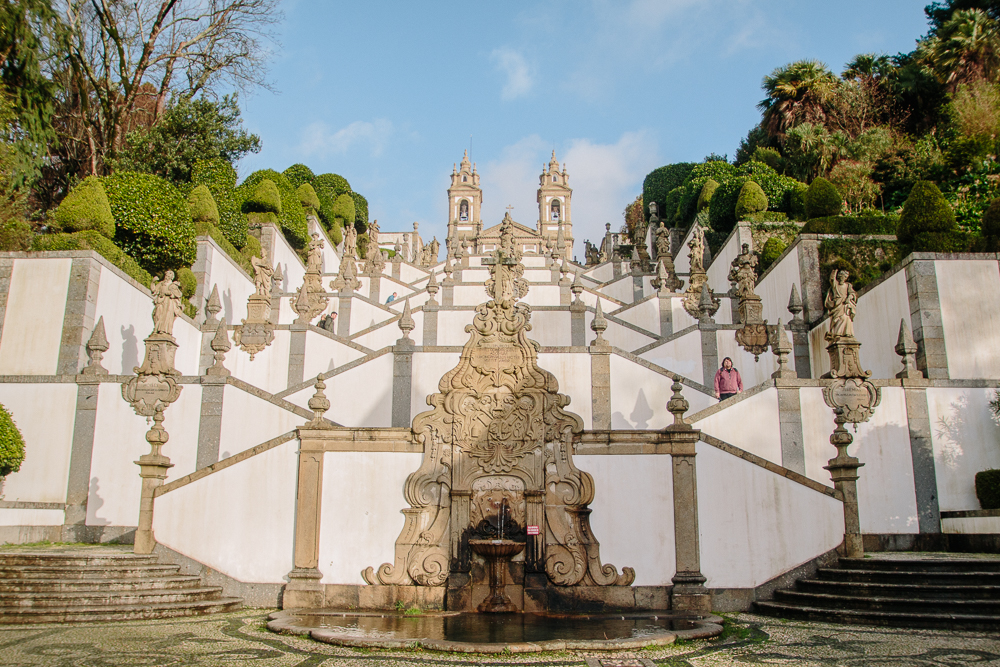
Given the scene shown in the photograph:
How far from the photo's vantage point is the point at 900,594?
9.39m

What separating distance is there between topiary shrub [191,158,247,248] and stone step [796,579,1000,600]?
2211cm

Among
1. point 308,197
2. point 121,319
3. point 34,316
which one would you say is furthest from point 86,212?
point 308,197

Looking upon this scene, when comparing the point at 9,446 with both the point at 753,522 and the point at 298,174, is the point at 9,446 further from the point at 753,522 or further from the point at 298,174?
the point at 298,174

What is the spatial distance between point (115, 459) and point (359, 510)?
6857 millimetres

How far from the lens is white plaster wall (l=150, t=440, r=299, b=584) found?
10.8 meters

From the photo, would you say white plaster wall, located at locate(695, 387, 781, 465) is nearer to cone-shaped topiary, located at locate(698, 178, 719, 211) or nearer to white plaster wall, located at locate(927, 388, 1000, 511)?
white plaster wall, located at locate(927, 388, 1000, 511)

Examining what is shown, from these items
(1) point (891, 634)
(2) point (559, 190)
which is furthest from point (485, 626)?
(2) point (559, 190)

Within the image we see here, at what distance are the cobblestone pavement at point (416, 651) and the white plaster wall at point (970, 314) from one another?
406 inches

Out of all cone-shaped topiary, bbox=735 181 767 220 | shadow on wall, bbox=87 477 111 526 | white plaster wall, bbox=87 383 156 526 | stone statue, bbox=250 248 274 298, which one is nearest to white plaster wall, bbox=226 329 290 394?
stone statue, bbox=250 248 274 298

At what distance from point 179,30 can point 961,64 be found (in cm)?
3160

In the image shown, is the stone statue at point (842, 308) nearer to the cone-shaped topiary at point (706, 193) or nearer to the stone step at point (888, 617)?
the stone step at point (888, 617)

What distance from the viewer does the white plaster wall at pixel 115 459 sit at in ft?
48.0

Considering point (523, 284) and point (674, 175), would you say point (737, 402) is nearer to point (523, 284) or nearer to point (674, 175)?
point (523, 284)

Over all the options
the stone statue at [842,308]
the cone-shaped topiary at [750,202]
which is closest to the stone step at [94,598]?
the stone statue at [842,308]
